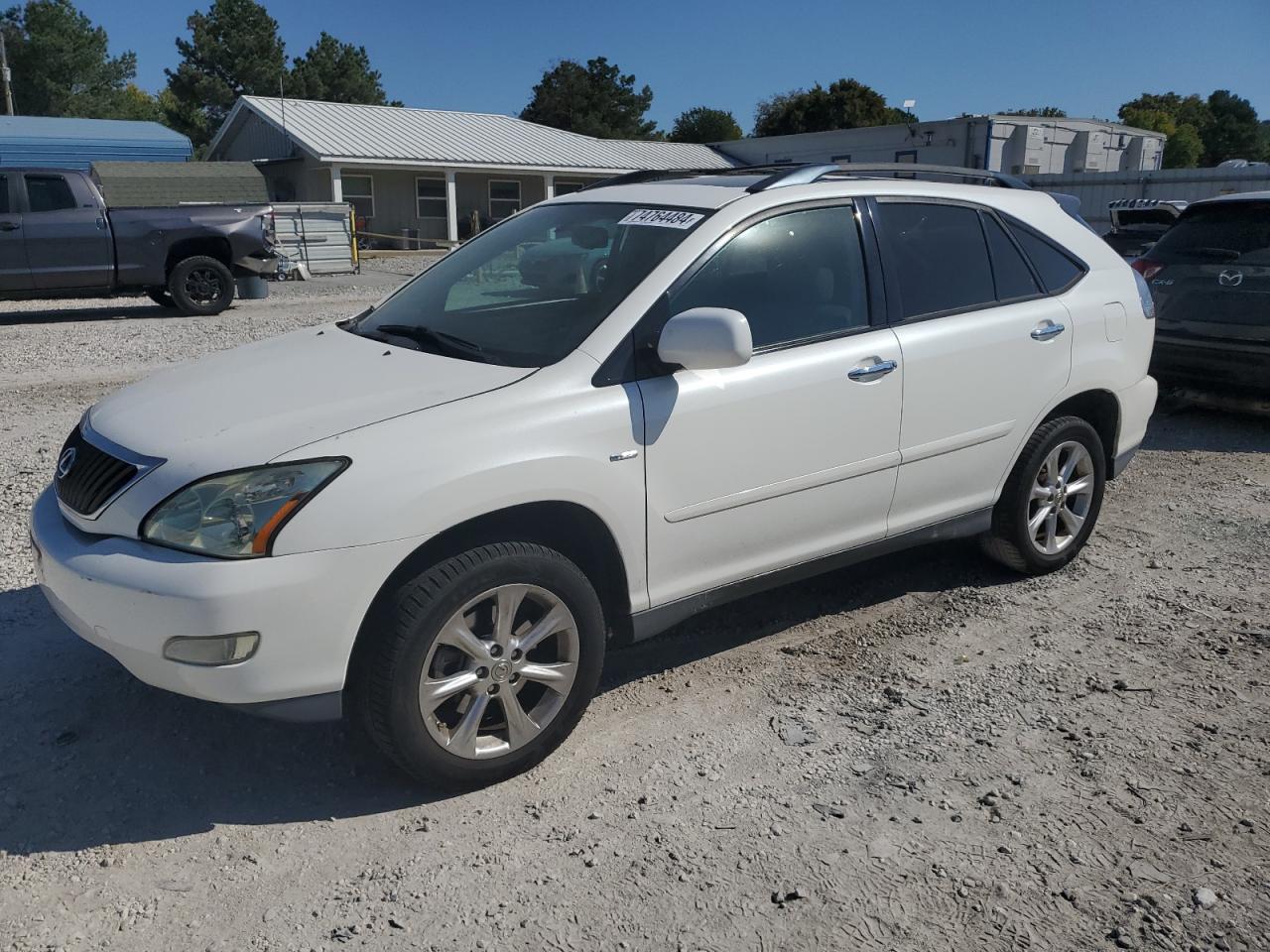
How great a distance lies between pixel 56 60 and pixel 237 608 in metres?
62.1

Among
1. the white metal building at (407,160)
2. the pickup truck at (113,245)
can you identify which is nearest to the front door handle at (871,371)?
the pickup truck at (113,245)

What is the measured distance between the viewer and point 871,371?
3893mm

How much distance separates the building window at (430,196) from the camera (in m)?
34.3

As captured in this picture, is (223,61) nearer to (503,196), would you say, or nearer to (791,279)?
(503,196)

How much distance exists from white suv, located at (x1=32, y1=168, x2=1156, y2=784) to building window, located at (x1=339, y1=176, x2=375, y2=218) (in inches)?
1206

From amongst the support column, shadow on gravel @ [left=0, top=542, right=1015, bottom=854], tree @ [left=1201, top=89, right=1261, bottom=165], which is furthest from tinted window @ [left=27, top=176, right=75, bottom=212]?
tree @ [left=1201, top=89, right=1261, bottom=165]

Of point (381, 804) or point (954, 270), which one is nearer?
point (381, 804)

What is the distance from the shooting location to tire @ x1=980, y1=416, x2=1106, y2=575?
4613 millimetres

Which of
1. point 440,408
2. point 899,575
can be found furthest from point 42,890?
point 899,575

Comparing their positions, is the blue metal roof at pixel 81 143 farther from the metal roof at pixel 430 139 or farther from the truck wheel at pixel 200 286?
the truck wheel at pixel 200 286

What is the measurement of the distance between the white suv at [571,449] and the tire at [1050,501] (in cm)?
2

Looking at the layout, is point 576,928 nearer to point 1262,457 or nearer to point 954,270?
point 954,270

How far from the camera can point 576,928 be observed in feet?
8.70

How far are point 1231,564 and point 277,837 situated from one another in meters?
4.51
